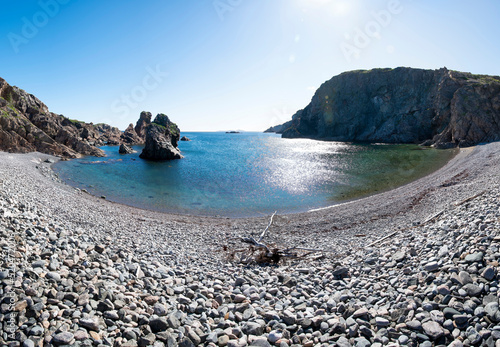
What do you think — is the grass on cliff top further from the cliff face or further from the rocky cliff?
the rocky cliff

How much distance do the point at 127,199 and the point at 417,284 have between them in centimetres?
3026

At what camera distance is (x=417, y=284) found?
23.1 feet

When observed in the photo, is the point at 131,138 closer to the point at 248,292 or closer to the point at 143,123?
the point at 143,123

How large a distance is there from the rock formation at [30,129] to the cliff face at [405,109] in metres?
109

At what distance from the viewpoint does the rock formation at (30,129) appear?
162ft

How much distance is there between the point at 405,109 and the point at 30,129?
14680 cm

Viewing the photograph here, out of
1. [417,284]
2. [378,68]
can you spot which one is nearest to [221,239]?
[417,284]

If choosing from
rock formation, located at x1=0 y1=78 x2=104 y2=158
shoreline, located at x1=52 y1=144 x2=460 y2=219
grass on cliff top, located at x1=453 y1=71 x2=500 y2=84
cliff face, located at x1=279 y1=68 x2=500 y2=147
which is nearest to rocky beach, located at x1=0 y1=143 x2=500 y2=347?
shoreline, located at x1=52 y1=144 x2=460 y2=219

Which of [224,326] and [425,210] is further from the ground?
[425,210]

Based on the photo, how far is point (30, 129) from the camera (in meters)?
54.0

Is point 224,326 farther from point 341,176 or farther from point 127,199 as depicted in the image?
point 341,176

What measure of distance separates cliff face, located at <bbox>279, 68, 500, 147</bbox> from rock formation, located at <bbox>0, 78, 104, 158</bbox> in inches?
4289

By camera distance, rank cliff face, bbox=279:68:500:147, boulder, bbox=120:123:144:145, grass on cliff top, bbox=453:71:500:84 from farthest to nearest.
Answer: boulder, bbox=120:123:144:145
grass on cliff top, bbox=453:71:500:84
cliff face, bbox=279:68:500:147

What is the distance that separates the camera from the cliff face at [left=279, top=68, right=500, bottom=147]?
78.2 meters
